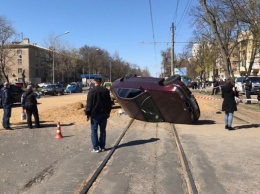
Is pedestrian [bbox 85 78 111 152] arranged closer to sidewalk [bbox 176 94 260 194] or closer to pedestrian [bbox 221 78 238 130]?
sidewalk [bbox 176 94 260 194]

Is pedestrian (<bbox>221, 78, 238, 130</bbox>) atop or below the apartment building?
below

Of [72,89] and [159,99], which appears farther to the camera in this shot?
[72,89]

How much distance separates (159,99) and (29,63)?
93.6 meters

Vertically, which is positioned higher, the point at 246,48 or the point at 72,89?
the point at 246,48

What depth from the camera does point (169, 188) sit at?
561 cm

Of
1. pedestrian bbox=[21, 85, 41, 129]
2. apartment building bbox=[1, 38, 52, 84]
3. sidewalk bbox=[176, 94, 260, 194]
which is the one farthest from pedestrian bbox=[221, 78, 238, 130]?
apartment building bbox=[1, 38, 52, 84]

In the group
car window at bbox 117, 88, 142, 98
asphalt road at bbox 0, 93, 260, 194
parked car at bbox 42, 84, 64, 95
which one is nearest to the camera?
asphalt road at bbox 0, 93, 260, 194

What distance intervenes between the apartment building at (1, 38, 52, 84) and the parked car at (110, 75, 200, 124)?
88168 millimetres

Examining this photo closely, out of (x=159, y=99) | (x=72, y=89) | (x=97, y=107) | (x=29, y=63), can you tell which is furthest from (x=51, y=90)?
(x=29, y=63)

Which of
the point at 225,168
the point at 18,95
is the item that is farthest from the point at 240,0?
the point at 225,168

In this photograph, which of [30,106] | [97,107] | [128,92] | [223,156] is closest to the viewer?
[223,156]

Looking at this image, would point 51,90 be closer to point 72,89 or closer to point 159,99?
point 72,89

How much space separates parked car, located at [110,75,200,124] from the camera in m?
12.8

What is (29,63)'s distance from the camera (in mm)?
101500
